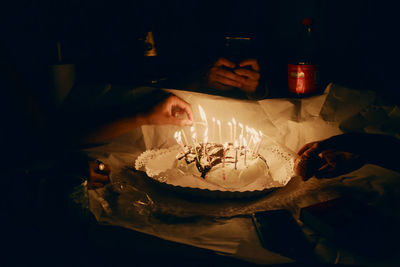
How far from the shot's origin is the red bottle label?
5.97 ft

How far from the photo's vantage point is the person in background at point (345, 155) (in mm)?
1255

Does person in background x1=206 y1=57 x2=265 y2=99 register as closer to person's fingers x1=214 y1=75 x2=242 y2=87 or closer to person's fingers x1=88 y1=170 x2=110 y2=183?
person's fingers x1=214 y1=75 x2=242 y2=87

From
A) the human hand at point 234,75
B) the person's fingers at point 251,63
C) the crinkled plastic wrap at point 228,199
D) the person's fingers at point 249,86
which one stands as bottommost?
the crinkled plastic wrap at point 228,199

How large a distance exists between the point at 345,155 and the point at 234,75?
3.23 ft

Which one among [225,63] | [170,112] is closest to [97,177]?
[170,112]

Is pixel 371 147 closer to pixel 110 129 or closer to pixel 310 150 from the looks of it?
pixel 310 150

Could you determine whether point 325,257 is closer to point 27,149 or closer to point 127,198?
point 127,198

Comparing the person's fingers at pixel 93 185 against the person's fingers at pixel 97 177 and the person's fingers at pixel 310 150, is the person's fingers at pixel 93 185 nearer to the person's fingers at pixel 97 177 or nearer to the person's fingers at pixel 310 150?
the person's fingers at pixel 97 177

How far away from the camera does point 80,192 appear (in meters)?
1.02

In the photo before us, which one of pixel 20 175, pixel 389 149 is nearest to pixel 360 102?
pixel 389 149

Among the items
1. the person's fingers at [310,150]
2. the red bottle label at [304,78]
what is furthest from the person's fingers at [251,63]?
the person's fingers at [310,150]

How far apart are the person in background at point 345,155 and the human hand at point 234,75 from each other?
2.74ft

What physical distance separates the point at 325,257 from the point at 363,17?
1.91 meters

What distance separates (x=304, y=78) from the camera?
6.00ft
